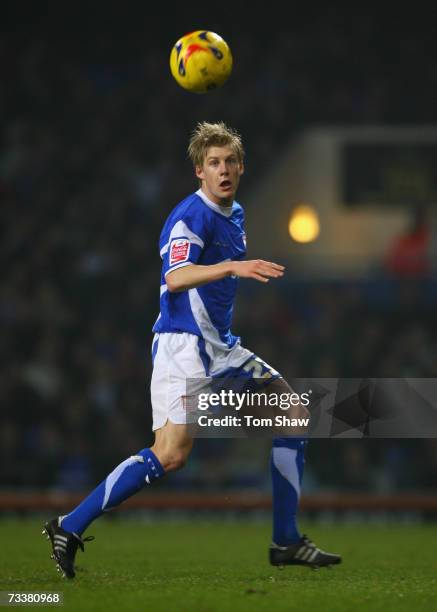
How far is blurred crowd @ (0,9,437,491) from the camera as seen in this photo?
12.2 m

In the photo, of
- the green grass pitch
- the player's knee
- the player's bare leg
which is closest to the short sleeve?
the player's bare leg

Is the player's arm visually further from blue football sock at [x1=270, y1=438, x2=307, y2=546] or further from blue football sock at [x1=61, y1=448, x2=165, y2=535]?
blue football sock at [x1=270, y1=438, x2=307, y2=546]

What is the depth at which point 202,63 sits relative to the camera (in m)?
6.41

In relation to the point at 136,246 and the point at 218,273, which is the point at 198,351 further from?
the point at 136,246

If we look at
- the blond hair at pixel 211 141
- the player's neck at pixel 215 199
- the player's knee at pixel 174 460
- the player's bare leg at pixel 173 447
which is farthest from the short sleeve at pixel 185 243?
the player's knee at pixel 174 460

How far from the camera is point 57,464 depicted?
12062mm

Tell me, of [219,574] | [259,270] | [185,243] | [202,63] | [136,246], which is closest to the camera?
[259,270]

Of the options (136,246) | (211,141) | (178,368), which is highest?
(136,246)

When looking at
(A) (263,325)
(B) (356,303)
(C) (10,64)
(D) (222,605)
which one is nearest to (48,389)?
(A) (263,325)

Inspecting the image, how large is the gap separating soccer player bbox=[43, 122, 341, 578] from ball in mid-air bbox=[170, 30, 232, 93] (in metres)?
0.46

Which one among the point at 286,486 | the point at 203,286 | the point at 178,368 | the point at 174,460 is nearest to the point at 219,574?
the point at 286,486

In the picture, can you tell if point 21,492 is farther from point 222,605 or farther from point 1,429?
point 222,605

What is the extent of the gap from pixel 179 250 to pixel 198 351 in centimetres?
48

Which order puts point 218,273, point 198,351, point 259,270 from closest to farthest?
point 259,270 → point 218,273 → point 198,351
